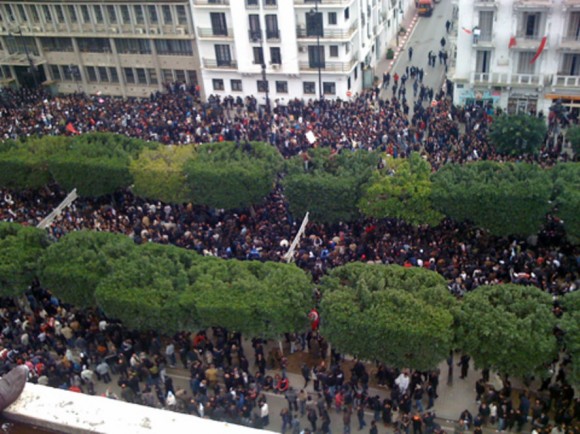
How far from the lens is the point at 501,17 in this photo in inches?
1523

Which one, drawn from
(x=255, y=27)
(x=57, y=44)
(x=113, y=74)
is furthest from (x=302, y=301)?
(x=57, y=44)

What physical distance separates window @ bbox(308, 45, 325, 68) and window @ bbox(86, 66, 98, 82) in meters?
21.6

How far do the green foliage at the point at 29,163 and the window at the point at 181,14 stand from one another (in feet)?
59.5

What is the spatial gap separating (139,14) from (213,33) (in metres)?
7.90

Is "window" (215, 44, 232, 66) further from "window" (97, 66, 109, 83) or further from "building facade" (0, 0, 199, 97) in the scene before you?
"window" (97, 66, 109, 83)

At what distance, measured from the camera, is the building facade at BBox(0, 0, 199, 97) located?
5075 centimetres

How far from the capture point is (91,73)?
5606 centimetres

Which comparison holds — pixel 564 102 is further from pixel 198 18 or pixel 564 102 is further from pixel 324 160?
pixel 198 18

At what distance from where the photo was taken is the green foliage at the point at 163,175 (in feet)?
106

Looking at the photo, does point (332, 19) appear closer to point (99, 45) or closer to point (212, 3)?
point (212, 3)

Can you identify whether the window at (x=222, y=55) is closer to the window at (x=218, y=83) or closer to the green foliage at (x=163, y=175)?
the window at (x=218, y=83)

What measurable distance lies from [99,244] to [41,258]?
8.13ft

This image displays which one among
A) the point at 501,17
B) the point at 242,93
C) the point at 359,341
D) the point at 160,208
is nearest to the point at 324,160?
the point at 160,208

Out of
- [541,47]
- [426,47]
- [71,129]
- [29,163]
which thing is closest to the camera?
[29,163]
